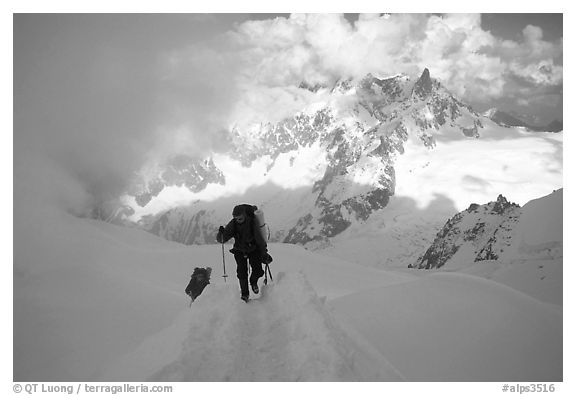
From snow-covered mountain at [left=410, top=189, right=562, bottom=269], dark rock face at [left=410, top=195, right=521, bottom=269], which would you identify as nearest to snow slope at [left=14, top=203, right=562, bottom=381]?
snow-covered mountain at [left=410, top=189, right=562, bottom=269]

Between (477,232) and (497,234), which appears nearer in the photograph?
(497,234)

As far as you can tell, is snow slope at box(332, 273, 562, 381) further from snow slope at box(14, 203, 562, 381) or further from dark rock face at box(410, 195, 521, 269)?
dark rock face at box(410, 195, 521, 269)

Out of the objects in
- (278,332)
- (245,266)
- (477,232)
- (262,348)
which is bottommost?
(262,348)

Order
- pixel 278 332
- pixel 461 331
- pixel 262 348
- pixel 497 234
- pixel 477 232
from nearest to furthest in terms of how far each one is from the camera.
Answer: pixel 262 348
pixel 278 332
pixel 461 331
pixel 497 234
pixel 477 232

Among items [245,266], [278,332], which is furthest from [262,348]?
[245,266]

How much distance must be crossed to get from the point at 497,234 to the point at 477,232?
34704 millimetres

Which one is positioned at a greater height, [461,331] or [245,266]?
[245,266]

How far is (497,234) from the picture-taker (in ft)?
379

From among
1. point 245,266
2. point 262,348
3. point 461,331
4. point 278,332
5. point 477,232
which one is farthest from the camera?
point 477,232

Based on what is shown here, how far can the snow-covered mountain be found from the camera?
234ft

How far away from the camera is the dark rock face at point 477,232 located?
114 metres

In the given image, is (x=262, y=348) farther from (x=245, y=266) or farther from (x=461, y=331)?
(x=461, y=331)
